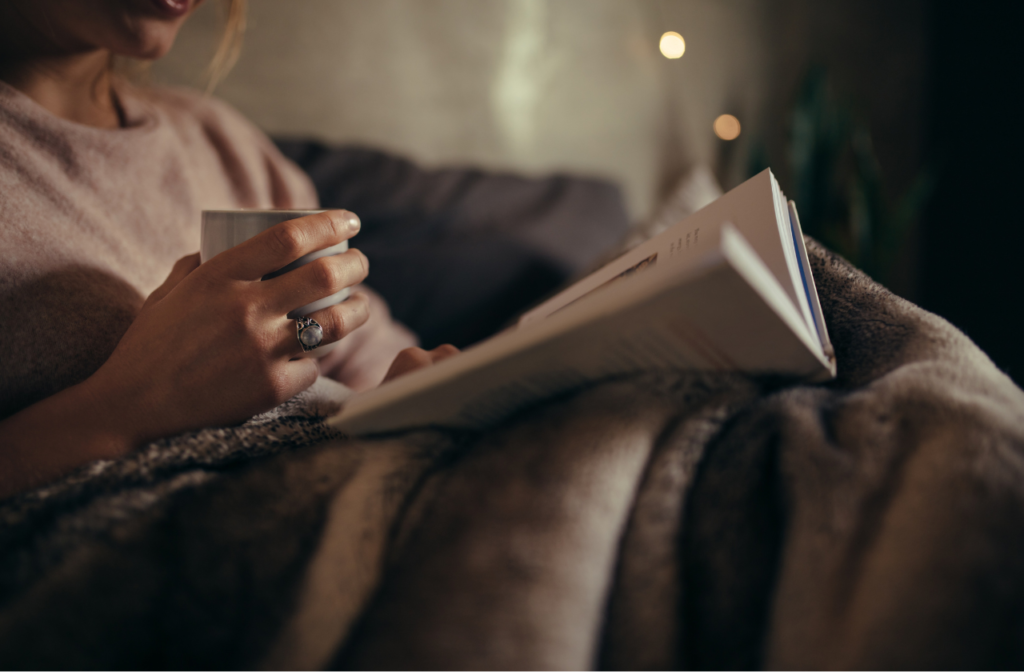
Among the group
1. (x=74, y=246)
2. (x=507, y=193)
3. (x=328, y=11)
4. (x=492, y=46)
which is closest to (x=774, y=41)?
(x=492, y=46)

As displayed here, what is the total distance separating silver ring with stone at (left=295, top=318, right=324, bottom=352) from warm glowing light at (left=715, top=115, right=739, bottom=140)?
5.77ft

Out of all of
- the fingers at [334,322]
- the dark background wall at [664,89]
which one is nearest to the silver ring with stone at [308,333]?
the fingers at [334,322]

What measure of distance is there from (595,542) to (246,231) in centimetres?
35

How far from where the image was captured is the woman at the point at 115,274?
1.24 ft

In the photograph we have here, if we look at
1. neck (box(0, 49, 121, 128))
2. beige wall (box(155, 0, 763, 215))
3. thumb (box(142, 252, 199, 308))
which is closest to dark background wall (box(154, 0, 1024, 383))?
beige wall (box(155, 0, 763, 215))

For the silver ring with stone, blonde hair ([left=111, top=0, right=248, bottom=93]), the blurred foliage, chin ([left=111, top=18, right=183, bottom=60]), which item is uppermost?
blonde hair ([left=111, top=0, right=248, bottom=93])

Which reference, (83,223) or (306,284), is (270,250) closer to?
(306,284)

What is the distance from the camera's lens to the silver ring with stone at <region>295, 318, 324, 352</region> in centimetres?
40

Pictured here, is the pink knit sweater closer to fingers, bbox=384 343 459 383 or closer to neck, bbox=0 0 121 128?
neck, bbox=0 0 121 128

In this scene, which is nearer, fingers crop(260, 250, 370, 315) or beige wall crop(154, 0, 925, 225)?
fingers crop(260, 250, 370, 315)

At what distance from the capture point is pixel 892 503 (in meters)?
0.24

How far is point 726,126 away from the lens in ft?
5.81

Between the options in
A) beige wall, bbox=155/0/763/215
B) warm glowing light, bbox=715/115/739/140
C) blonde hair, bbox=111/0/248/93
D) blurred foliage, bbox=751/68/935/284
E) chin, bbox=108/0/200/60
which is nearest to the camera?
chin, bbox=108/0/200/60

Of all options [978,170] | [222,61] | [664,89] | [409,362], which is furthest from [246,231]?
[978,170]
